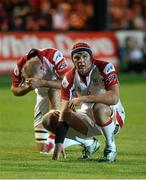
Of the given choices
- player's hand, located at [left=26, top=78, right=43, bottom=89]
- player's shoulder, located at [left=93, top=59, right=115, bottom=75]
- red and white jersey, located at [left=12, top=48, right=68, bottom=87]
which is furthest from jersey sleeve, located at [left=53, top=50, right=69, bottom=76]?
player's shoulder, located at [left=93, top=59, right=115, bottom=75]

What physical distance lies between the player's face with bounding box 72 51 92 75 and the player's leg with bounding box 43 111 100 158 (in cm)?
→ 57

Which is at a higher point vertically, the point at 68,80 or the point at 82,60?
the point at 82,60

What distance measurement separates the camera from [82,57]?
31.7 feet

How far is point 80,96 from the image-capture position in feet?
32.4

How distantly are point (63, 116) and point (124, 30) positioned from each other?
1704 centimetres

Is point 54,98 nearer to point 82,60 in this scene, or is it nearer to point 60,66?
point 60,66

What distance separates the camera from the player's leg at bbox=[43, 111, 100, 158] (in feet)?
32.7

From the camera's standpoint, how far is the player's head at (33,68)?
35.0ft

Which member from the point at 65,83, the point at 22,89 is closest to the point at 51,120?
the point at 65,83

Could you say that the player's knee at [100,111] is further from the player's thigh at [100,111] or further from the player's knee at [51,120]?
the player's knee at [51,120]

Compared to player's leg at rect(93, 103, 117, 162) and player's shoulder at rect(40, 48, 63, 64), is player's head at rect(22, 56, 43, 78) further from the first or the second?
player's leg at rect(93, 103, 117, 162)

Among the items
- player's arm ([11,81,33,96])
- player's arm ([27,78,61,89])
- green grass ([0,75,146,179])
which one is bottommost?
green grass ([0,75,146,179])

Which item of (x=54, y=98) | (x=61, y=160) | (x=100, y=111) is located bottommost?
(x=61, y=160)

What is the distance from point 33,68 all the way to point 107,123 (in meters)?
1.46
